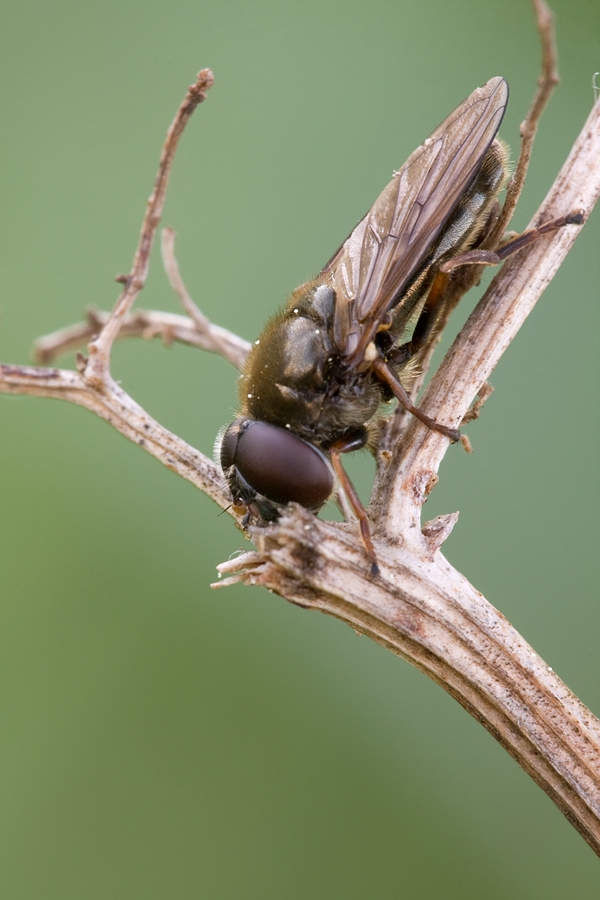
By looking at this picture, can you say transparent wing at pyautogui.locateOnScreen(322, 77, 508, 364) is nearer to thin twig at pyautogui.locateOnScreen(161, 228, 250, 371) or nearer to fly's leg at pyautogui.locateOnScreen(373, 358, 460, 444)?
fly's leg at pyautogui.locateOnScreen(373, 358, 460, 444)

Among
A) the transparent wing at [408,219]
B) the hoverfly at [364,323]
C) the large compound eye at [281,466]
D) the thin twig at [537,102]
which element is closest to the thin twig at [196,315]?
the hoverfly at [364,323]

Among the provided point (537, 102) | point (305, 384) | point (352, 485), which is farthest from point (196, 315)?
point (537, 102)

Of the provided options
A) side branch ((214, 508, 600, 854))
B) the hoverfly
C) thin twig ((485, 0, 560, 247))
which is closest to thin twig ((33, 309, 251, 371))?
the hoverfly

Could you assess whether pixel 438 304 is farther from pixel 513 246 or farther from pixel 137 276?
pixel 137 276

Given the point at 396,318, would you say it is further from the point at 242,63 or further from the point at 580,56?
the point at 242,63

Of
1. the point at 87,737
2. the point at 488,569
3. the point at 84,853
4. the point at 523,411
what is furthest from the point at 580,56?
the point at 84,853

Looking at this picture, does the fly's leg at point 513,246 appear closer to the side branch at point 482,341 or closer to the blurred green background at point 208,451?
the side branch at point 482,341
